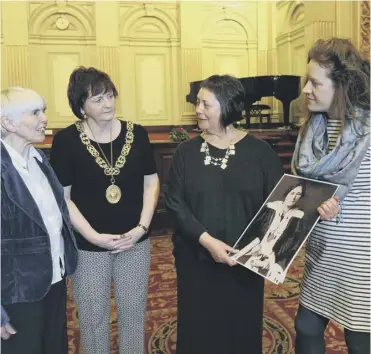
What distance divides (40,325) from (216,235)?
0.80 m

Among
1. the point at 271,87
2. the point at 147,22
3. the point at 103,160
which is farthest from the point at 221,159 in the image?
the point at 147,22

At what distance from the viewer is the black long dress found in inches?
75.8

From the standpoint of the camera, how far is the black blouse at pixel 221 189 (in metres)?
1.92

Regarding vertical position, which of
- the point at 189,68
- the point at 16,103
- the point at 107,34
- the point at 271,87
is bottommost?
the point at 16,103

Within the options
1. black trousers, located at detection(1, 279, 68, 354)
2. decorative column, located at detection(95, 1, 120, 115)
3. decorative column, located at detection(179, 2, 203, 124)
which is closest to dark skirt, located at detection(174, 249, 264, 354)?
black trousers, located at detection(1, 279, 68, 354)

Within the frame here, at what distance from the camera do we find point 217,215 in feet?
6.34

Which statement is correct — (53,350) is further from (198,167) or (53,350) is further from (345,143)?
(345,143)

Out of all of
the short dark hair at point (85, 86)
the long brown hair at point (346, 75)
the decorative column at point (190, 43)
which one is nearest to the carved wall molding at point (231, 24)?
the decorative column at point (190, 43)

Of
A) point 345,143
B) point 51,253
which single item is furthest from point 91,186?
point 345,143

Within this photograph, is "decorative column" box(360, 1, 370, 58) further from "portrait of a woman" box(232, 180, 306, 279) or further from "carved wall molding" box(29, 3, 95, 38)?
"portrait of a woman" box(232, 180, 306, 279)

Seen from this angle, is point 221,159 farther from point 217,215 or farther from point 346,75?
point 346,75

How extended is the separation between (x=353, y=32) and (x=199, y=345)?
23.3 feet

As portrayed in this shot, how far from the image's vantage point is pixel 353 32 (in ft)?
25.1

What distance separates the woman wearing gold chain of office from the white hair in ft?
0.99
